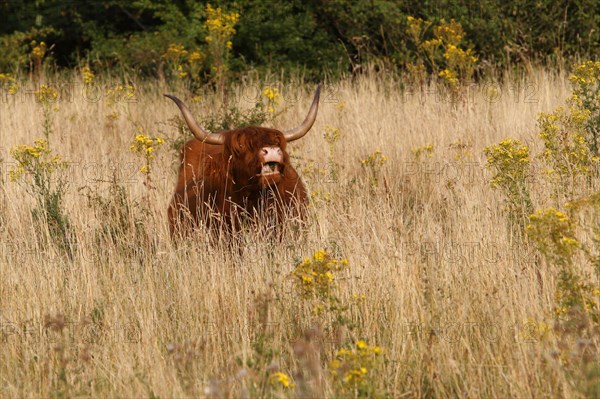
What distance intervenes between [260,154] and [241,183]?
0.99 feet

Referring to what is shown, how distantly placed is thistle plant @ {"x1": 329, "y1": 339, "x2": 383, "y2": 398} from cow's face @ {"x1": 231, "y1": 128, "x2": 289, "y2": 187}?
103 inches

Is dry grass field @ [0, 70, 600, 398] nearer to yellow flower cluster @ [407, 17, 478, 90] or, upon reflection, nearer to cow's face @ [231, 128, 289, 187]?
cow's face @ [231, 128, 289, 187]

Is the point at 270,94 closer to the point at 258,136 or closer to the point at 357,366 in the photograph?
the point at 258,136

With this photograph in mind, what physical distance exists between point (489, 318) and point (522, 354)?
540mm

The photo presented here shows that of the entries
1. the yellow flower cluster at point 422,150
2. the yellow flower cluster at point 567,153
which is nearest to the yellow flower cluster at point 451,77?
the yellow flower cluster at point 422,150

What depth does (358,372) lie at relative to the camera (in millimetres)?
3592

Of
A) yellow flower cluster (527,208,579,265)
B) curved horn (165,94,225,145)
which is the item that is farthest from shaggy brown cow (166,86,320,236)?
yellow flower cluster (527,208,579,265)

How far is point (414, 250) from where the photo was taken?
18.9ft

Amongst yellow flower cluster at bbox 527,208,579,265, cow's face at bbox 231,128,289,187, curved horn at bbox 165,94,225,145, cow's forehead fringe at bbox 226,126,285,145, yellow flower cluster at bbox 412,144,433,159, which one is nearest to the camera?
yellow flower cluster at bbox 527,208,579,265

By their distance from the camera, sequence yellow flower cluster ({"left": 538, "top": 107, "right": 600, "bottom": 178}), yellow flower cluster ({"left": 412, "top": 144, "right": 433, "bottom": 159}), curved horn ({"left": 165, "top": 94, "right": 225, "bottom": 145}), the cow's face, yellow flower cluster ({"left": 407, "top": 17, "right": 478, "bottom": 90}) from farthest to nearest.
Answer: yellow flower cluster ({"left": 407, "top": 17, "right": 478, "bottom": 90}) < yellow flower cluster ({"left": 412, "top": 144, "right": 433, "bottom": 159}) < curved horn ({"left": 165, "top": 94, "right": 225, "bottom": 145}) < the cow's face < yellow flower cluster ({"left": 538, "top": 107, "right": 600, "bottom": 178})

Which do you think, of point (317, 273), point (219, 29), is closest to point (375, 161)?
point (219, 29)

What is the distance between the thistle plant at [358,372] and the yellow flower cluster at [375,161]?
4018mm

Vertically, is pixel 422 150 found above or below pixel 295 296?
above

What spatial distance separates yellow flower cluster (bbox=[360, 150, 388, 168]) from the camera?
Answer: 810 centimetres
